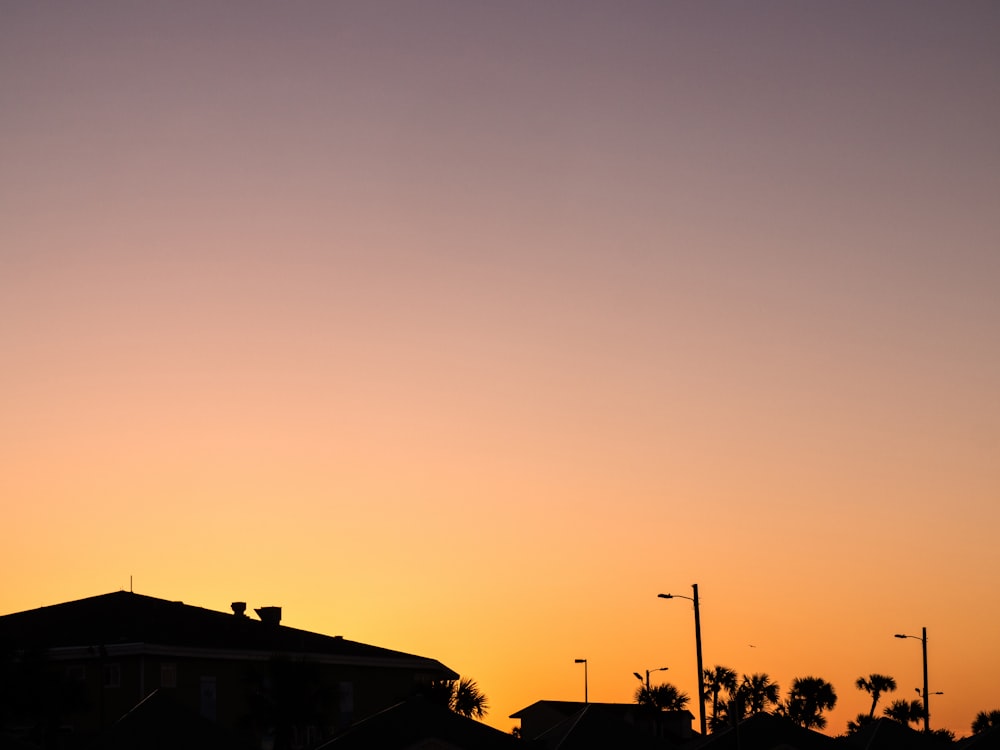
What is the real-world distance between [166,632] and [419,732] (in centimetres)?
1276

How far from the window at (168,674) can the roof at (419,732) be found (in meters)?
8.23

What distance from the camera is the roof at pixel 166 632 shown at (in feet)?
203

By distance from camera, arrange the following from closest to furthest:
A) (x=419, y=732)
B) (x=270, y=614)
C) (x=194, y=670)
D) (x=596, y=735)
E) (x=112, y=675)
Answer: (x=419, y=732), (x=112, y=675), (x=194, y=670), (x=596, y=735), (x=270, y=614)

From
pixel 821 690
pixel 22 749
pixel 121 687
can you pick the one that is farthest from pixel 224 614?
pixel 821 690

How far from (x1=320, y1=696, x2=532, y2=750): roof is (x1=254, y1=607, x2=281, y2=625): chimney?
17.5 meters

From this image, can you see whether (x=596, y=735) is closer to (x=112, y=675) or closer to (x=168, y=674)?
(x=168, y=674)

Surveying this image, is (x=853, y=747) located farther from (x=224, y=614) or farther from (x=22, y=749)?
(x=22, y=749)

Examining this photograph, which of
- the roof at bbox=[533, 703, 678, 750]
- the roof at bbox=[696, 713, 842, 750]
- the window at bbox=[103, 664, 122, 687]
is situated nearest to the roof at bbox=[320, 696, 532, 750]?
the roof at bbox=[533, 703, 678, 750]

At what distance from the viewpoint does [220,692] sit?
208 ft

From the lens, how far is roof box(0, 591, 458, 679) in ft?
203

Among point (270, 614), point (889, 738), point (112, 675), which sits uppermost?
point (270, 614)

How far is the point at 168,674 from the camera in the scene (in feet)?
200

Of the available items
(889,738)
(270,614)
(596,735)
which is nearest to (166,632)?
(270,614)

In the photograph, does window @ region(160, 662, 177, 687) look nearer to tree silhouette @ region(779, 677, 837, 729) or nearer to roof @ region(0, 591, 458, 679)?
roof @ region(0, 591, 458, 679)
